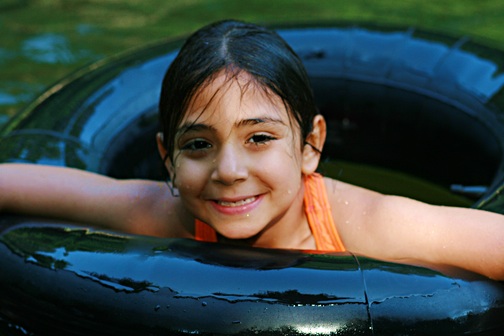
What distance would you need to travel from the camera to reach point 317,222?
2479 millimetres

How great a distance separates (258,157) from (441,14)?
385 cm

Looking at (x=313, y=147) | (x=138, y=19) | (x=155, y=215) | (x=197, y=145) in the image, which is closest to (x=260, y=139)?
(x=197, y=145)

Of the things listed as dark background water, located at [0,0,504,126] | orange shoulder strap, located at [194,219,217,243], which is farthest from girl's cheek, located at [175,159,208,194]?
dark background water, located at [0,0,504,126]

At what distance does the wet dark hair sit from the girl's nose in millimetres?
173

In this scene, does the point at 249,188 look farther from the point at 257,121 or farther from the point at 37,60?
the point at 37,60

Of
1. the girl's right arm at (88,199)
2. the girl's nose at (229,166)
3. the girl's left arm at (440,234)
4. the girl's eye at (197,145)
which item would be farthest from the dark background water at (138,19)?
the girl's left arm at (440,234)

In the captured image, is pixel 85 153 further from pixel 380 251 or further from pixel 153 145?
pixel 380 251

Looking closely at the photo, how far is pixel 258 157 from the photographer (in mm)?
2182

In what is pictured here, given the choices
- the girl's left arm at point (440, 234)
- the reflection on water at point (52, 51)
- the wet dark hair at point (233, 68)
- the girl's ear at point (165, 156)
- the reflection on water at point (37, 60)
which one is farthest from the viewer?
the reflection on water at point (52, 51)

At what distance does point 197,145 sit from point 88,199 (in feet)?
1.49

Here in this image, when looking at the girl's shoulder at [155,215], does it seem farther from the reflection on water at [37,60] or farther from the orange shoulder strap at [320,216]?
the reflection on water at [37,60]

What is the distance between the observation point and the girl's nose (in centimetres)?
212

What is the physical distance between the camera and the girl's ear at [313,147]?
2.42 meters

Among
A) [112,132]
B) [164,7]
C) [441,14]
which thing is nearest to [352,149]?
[112,132]
